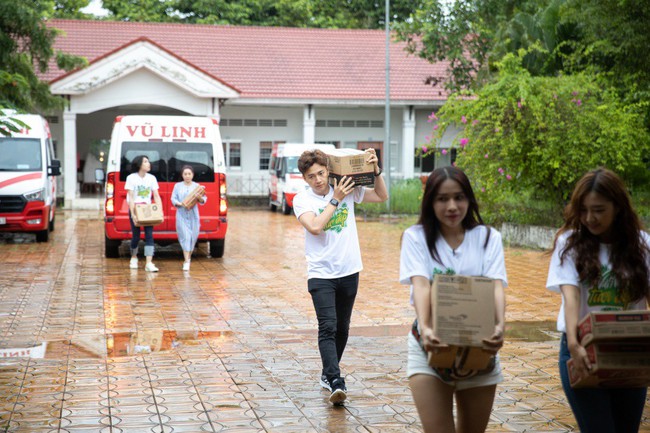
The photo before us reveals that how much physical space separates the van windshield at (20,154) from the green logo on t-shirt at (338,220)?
46.5 ft

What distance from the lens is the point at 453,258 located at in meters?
4.29

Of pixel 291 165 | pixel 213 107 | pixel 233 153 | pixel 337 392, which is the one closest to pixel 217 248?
pixel 337 392

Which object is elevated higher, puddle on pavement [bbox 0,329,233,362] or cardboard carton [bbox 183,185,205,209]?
cardboard carton [bbox 183,185,205,209]

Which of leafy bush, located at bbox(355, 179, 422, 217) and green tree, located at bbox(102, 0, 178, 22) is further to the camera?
green tree, located at bbox(102, 0, 178, 22)

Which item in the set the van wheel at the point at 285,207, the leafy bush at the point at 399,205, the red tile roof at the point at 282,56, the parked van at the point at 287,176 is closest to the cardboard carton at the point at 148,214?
the parked van at the point at 287,176

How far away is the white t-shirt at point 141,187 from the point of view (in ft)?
47.6

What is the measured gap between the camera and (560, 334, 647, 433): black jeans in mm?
4000

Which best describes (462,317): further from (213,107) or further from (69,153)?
(213,107)

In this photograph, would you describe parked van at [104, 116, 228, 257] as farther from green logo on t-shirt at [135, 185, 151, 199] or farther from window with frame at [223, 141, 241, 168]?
window with frame at [223, 141, 241, 168]

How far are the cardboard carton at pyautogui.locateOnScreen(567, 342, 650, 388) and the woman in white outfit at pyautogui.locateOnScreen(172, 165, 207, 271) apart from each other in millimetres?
11078

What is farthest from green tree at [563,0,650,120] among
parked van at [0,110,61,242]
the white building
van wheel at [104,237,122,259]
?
the white building

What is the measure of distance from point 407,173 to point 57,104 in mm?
13618

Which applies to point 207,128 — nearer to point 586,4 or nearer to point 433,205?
point 586,4

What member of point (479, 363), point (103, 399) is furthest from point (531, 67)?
point (479, 363)
